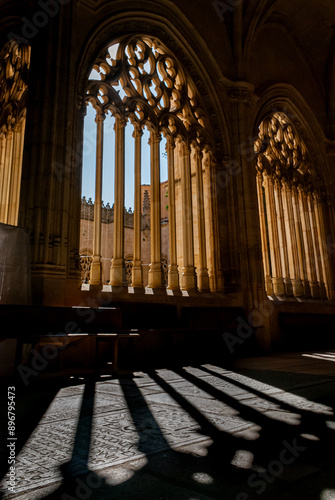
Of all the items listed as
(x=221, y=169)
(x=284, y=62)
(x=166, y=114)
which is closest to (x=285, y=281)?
(x=221, y=169)

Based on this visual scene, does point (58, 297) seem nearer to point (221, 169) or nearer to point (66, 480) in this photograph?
point (66, 480)

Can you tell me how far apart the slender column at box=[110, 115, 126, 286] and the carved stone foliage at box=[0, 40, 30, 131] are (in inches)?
77.1

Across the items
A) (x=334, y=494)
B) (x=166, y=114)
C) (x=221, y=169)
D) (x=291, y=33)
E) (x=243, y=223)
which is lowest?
(x=334, y=494)

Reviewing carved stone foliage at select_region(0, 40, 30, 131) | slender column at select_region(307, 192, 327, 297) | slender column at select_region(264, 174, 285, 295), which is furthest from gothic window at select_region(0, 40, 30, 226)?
slender column at select_region(307, 192, 327, 297)

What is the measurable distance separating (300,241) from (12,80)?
807 cm

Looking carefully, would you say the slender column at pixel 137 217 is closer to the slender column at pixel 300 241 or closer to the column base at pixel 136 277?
the column base at pixel 136 277

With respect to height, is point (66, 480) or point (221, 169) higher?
point (221, 169)

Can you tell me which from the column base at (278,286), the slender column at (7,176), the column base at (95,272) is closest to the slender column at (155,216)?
the column base at (95,272)

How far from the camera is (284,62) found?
33.7 ft

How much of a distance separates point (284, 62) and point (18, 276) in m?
9.78

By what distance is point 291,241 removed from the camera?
1004cm

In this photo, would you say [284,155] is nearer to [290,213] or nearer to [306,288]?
[290,213]

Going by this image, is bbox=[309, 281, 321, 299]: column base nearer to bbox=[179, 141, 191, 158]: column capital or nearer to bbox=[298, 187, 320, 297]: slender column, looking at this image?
bbox=[298, 187, 320, 297]: slender column

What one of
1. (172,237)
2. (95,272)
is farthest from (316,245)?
(95,272)
